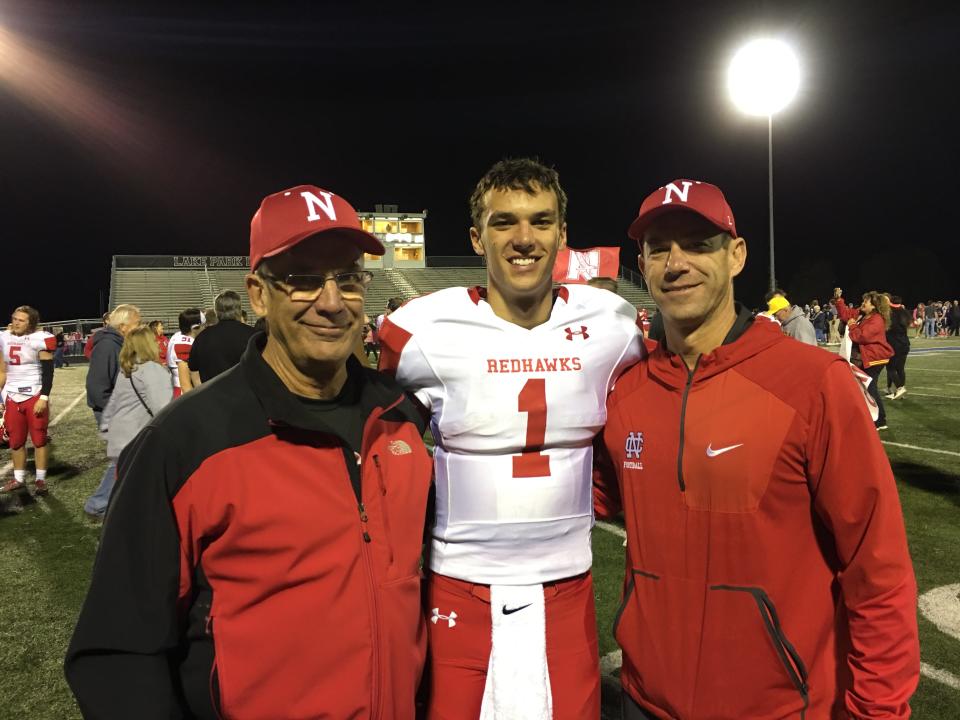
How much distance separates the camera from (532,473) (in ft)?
7.04

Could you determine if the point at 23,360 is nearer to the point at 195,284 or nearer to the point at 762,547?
the point at 762,547

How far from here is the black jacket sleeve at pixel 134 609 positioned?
1.29m

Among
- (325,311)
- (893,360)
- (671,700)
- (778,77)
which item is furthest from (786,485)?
(778,77)

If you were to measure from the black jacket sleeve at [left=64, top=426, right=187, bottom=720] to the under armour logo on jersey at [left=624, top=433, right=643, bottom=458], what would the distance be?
122 cm

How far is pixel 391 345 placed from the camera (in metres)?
2.34

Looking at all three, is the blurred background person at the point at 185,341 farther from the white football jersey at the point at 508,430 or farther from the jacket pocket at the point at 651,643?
the jacket pocket at the point at 651,643

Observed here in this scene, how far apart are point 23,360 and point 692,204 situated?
7461 millimetres

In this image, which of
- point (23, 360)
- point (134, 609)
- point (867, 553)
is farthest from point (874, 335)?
point (23, 360)

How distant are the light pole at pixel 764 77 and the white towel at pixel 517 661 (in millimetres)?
16860

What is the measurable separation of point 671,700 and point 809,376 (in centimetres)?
93

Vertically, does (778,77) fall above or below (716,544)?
above

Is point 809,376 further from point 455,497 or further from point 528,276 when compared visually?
point 455,497

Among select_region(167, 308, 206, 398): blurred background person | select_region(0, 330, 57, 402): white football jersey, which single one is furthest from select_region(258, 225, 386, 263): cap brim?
select_region(0, 330, 57, 402): white football jersey

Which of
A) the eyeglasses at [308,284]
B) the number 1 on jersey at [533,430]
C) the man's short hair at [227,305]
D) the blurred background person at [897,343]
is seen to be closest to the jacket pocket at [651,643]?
the number 1 on jersey at [533,430]
